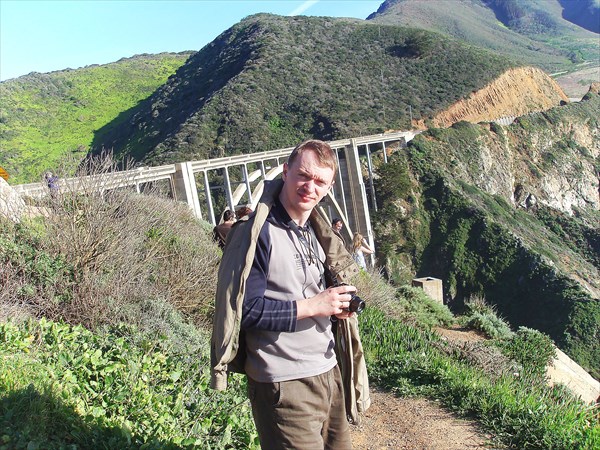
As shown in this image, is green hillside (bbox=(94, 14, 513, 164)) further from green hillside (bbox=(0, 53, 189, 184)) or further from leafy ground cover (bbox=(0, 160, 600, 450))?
leafy ground cover (bbox=(0, 160, 600, 450))

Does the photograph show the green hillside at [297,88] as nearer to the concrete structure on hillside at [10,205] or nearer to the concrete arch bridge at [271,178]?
the concrete arch bridge at [271,178]

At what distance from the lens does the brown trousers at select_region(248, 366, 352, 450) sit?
2160 millimetres

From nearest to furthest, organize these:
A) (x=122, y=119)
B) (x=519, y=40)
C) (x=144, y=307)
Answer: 1. (x=144, y=307)
2. (x=122, y=119)
3. (x=519, y=40)

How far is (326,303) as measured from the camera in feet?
7.13

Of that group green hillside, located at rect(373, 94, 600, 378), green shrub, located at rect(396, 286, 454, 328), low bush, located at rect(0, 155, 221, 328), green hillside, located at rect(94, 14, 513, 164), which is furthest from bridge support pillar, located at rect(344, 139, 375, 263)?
low bush, located at rect(0, 155, 221, 328)

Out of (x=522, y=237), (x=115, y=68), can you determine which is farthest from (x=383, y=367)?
(x=115, y=68)

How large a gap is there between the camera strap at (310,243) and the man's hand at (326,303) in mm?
183

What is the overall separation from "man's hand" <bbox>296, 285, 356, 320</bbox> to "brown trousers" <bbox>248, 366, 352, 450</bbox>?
0.90 feet

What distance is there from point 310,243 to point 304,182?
0.27m

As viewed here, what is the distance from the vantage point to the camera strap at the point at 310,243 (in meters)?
2.29

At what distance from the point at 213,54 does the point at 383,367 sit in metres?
59.0

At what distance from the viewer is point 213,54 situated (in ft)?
198

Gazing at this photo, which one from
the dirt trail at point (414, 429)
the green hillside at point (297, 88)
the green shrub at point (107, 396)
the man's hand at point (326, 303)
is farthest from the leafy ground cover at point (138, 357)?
the green hillside at point (297, 88)

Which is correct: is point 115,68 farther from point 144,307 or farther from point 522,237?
point 144,307
